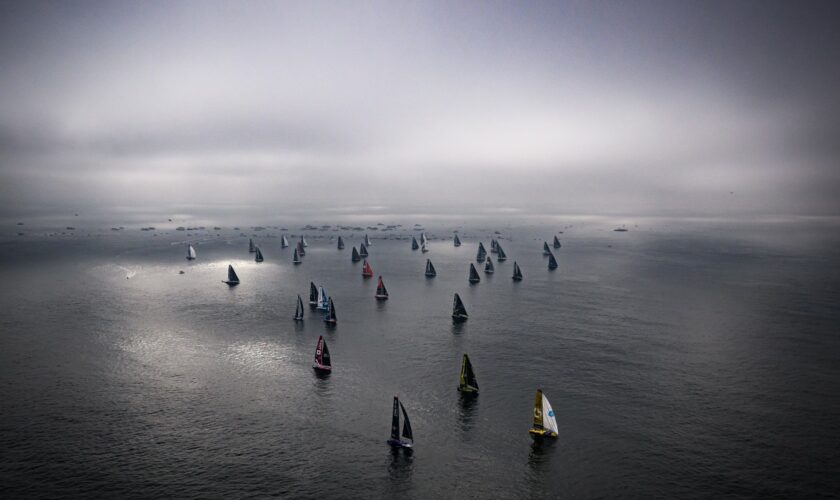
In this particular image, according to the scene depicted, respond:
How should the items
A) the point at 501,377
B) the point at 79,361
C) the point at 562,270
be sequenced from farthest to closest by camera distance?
the point at 562,270 → the point at 79,361 → the point at 501,377

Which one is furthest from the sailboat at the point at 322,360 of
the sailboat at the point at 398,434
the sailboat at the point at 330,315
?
the sailboat at the point at 330,315

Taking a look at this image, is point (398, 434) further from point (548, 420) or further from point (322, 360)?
point (322, 360)

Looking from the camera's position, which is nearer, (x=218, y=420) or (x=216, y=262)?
(x=218, y=420)

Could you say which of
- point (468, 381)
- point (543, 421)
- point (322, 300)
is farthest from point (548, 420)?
point (322, 300)

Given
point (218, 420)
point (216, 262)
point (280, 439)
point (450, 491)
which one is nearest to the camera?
point (450, 491)

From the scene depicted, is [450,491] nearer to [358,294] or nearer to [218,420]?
[218,420]

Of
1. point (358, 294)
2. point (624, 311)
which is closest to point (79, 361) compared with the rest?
point (358, 294)
